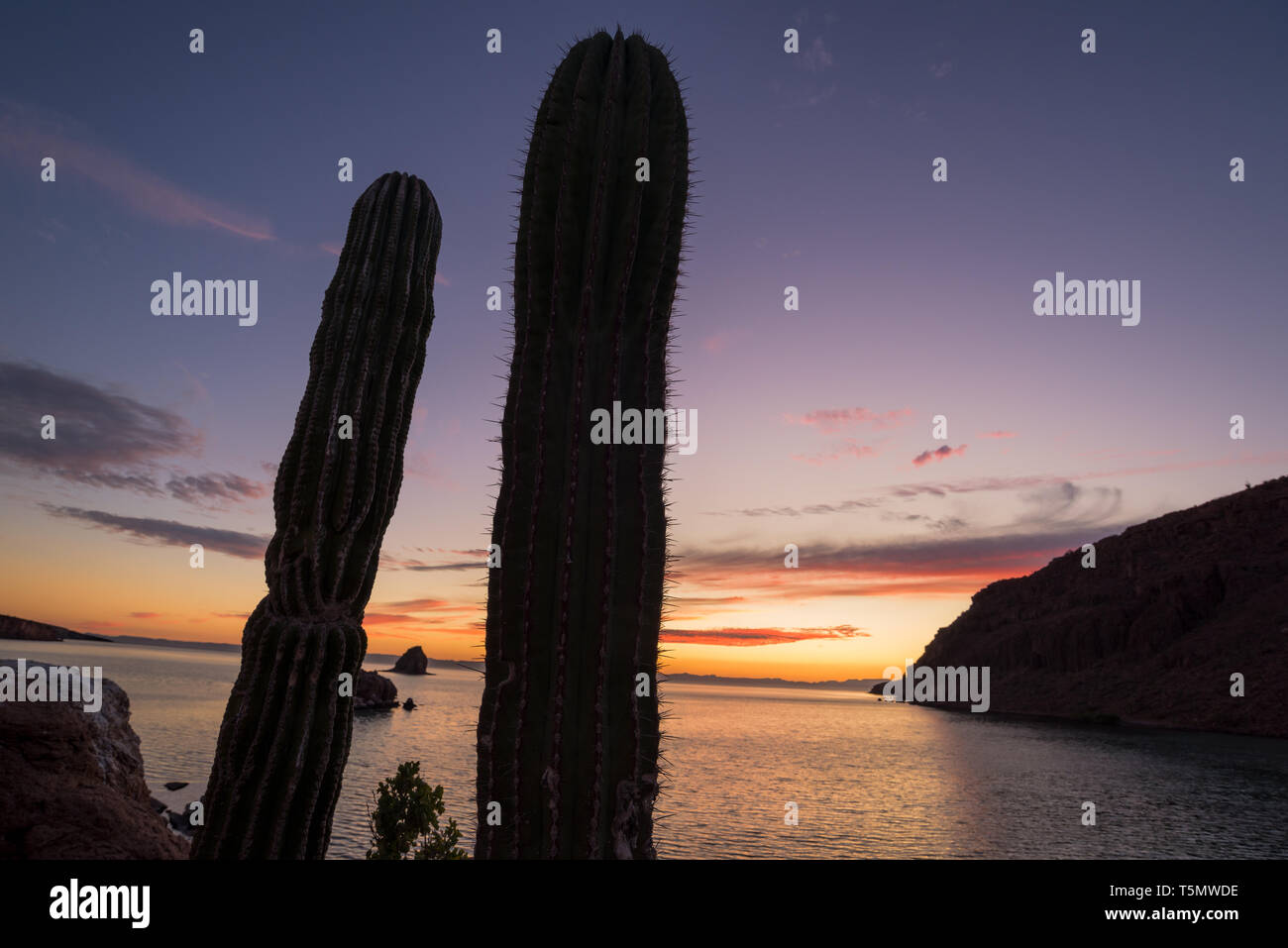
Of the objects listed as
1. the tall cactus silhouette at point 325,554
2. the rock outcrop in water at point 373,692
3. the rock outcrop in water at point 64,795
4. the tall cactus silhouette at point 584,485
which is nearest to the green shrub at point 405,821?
the rock outcrop in water at point 64,795

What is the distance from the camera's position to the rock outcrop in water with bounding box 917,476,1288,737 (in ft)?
234

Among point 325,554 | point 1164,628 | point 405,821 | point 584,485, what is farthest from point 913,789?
point 1164,628

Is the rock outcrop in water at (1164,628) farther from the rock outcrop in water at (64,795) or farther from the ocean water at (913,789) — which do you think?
the rock outcrop in water at (64,795)

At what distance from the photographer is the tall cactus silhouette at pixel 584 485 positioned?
3.45 meters

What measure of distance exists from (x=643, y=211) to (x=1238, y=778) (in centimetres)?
6050

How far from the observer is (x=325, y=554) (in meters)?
7.25

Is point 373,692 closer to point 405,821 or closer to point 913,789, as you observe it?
point 913,789

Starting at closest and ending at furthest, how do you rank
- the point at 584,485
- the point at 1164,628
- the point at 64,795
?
the point at 584,485, the point at 64,795, the point at 1164,628

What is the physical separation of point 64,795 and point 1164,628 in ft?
331

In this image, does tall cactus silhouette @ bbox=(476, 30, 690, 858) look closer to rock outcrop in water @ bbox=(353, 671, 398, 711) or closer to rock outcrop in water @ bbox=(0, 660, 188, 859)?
rock outcrop in water @ bbox=(0, 660, 188, 859)

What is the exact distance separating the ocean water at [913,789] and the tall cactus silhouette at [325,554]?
6.20m
